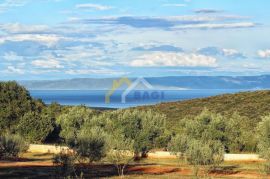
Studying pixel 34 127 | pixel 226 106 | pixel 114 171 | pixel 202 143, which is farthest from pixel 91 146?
pixel 226 106

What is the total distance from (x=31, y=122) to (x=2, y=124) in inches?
370

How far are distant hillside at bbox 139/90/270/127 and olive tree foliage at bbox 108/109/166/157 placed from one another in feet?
128

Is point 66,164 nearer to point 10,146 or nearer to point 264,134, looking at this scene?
point 10,146

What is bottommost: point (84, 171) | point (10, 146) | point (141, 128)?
point (84, 171)

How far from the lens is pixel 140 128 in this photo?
77188mm

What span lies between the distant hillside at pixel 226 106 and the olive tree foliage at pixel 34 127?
109 feet

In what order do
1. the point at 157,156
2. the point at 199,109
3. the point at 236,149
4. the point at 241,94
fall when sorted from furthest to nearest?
the point at 241,94 → the point at 199,109 → the point at 236,149 → the point at 157,156

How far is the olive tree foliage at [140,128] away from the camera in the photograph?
74.6 m

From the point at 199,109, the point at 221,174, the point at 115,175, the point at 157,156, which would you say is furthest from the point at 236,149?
the point at 199,109

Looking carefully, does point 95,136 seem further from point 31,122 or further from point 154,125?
point 31,122

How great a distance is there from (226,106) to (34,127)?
59852 mm

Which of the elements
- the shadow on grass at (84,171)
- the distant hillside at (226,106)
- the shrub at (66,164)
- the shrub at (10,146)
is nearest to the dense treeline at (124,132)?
the shrub at (10,146)

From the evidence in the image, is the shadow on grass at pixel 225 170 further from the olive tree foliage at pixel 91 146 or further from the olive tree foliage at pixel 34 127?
the olive tree foliage at pixel 34 127

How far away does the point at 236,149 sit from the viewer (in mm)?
84188
